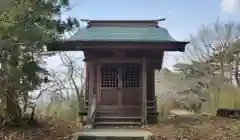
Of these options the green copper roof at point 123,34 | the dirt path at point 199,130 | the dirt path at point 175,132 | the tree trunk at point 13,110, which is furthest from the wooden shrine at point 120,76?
the tree trunk at point 13,110

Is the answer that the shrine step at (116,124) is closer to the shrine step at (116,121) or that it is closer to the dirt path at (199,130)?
the shrine step at (116,121)

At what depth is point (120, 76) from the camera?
1309cm

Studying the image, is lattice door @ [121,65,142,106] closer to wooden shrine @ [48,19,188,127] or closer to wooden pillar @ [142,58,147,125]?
wooden shrine @ [48,19,188,127]

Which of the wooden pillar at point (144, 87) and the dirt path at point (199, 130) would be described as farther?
the wooden pillar at point (144, 87)

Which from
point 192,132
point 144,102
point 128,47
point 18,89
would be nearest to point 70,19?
point 128,47

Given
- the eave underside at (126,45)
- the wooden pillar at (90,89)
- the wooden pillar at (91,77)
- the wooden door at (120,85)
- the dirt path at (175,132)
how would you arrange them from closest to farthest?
1. the dirt path at (175,132)
2. the eave underside at (126,45)
3. the wooden pillar at (90,89)
4. the wooden pillar at (91,77)
5. the wooden door at (120,85)

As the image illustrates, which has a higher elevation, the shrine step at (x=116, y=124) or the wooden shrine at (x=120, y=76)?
the wooden shrine at (x=120, y=76)

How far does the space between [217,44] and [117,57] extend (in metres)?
18.3

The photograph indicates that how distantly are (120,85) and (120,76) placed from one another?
332 mm

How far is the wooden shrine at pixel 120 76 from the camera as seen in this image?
1238 centimetres

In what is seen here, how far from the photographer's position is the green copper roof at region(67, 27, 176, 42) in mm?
12219

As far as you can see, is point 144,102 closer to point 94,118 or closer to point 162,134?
point 94,118

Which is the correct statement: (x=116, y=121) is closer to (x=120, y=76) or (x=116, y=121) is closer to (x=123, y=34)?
(x=120, y=76)

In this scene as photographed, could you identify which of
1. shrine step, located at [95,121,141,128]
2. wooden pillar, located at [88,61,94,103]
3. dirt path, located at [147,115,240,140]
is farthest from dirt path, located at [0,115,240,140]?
wooden pillar, located at [88,61,94,103]
